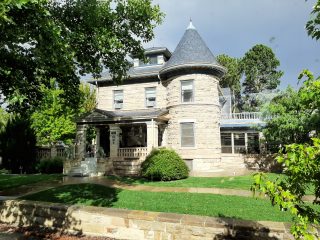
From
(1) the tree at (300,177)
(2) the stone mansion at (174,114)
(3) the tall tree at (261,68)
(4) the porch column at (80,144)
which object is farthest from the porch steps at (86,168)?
(3) the tall tree at (261,68)

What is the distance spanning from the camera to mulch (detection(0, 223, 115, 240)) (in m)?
7.68

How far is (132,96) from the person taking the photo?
81.7 feet

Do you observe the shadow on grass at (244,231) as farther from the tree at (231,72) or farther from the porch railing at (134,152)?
the tree at (231,72)

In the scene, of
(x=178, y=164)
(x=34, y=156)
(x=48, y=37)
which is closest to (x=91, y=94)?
(x=34, y=156)

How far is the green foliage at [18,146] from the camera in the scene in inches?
914

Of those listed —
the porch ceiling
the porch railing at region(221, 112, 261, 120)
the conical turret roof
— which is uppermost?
the conical turret roof

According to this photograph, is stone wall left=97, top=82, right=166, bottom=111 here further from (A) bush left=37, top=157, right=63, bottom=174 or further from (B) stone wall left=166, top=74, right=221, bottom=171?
(A) bush left=37, top=157, right=63, bottom=174

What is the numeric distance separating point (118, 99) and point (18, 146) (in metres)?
9.47

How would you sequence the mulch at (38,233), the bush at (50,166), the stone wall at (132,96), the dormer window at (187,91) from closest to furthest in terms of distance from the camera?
1. the mulch at (38,233)
2. the dormer window at (187,91)
3. the bush at (50,166)
4. the stone wall at (132,96)

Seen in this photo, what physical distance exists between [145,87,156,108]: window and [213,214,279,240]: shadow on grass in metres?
18.1

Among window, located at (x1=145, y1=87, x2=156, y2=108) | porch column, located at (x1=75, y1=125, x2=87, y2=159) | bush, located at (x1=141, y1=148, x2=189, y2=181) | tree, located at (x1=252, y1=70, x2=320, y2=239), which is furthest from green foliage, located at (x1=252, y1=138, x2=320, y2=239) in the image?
window, located at (x1=145, y1=87, x2=156, y2=108)

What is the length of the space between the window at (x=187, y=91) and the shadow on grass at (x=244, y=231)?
1612 cm

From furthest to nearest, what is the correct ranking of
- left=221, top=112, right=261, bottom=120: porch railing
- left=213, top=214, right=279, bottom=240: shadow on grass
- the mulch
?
left=221, top=112, right=261, bottom=120: porch railing → the mulch → left=213, top=214, right=279, bottom=240: shadow on grass

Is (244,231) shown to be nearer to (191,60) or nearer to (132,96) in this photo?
(191,60)
